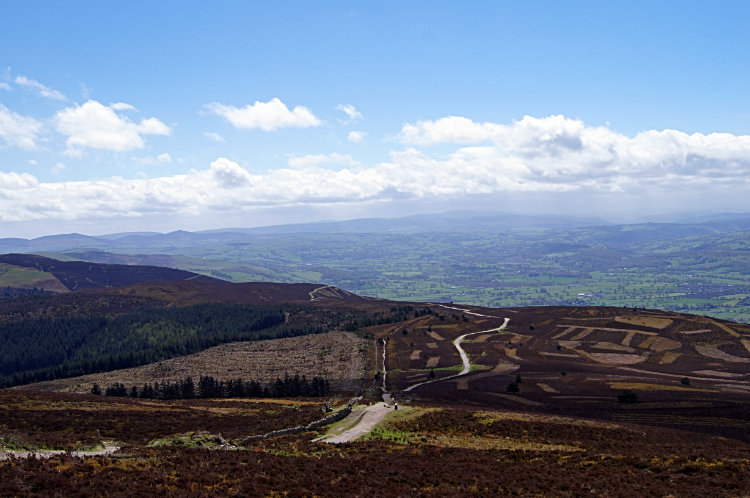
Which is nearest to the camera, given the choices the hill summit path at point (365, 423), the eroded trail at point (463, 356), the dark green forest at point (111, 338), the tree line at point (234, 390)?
the hill summit path at point (365, 423)

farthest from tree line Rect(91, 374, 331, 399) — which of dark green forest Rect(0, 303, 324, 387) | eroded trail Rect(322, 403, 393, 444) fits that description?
dark green forest Rect(0, 303, 324, 387)

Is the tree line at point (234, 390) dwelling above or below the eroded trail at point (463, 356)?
above

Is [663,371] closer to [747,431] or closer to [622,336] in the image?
[622,336]

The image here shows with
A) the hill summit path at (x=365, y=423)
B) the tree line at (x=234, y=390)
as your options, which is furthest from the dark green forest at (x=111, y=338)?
the hill summit path at (x=365, y=423)

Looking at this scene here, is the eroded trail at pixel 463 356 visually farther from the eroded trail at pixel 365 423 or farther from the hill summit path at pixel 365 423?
the eroded trail at pixel 365 423

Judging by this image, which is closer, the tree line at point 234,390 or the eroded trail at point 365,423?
the eroded trail at point 365,423

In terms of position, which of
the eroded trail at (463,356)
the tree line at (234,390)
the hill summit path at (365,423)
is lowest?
the eroded trail at (463,356)

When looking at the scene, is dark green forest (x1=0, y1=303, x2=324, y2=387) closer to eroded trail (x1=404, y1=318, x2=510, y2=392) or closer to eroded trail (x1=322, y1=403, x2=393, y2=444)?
eroded trail (x1=404, y1=318, x2=510, y2=392)
